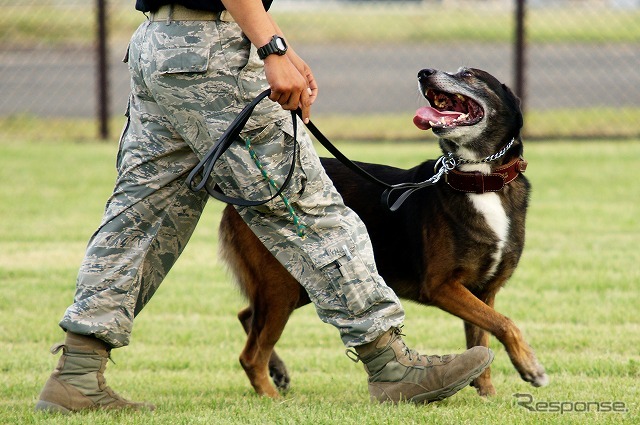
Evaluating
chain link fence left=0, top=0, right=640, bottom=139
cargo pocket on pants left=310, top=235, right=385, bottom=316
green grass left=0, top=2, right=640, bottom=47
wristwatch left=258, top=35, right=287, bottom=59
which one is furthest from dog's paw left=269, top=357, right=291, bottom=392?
green grass left=0, top=2, right=640, bottom=47

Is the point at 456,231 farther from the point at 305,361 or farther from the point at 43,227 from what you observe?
the point at 43,227

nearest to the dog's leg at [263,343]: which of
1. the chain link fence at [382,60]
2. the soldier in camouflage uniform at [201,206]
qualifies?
the soldier in camouflage uniform at [201,206]

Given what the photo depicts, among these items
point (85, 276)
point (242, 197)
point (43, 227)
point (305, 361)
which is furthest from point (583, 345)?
point (43, 227)

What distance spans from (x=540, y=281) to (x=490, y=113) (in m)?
2.26

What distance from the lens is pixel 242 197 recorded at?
12.5 ft

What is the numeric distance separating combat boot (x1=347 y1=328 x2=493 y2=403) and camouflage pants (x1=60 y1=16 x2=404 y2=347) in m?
0.10

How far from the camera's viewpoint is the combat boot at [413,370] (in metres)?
3.89

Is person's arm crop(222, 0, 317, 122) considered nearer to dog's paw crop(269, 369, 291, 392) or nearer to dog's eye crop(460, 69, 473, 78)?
dog's eye crop(460, 69, 473, 78)

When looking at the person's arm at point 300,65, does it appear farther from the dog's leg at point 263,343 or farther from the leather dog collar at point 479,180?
the dog's leg at point 263,343

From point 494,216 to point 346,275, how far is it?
0.98 metres

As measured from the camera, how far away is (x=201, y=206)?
4.10 meters

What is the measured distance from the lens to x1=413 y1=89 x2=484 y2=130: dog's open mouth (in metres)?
4.37

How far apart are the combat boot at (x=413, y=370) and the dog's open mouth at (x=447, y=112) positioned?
950 millimetres

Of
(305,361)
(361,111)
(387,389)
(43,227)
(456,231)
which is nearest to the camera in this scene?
(387,389)
